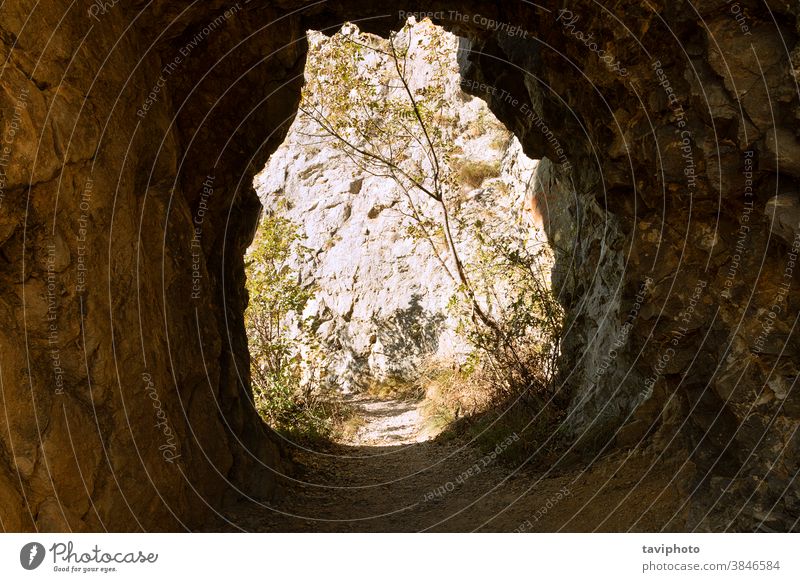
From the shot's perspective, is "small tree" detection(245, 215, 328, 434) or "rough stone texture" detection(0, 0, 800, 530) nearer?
"rough stone texture" detection(0, 0, 800, 530)

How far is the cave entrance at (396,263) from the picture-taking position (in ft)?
31.4

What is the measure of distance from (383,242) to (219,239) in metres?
11.3

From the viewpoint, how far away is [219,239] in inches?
274

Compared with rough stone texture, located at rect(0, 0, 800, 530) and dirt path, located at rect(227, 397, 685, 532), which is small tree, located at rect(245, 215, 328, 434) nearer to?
dirt path, located at rect(227, 397, 685, 532)

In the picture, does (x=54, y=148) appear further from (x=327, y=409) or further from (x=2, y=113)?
(x=327, y=409)

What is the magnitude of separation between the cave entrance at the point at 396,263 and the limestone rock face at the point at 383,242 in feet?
0.15

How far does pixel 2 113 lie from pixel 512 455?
646 centimetres

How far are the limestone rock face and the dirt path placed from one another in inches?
234

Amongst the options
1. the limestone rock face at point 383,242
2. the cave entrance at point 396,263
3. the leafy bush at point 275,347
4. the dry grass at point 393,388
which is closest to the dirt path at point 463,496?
the leafy bush at point 275,347

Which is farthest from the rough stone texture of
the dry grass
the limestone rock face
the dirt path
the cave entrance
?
the dry grass

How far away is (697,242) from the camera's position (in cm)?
477

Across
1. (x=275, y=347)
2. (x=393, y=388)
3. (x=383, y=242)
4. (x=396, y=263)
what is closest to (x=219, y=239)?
(x=275, y=347)

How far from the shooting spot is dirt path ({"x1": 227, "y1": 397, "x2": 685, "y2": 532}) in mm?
5477

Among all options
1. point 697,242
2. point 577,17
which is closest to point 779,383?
point 697,242
